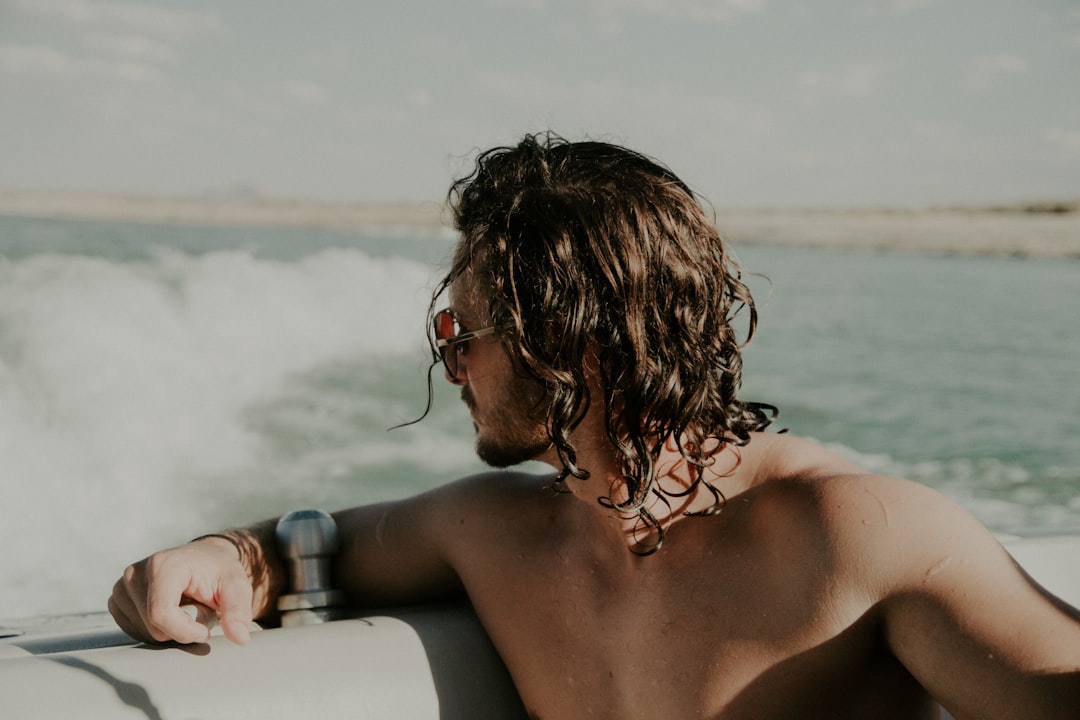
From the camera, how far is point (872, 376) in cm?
920

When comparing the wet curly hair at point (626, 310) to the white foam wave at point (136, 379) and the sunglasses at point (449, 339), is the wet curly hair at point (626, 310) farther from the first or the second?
the white foam wave at point (136, 379)

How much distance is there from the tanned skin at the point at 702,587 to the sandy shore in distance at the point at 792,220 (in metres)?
19.4

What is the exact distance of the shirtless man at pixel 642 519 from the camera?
1.25 metres

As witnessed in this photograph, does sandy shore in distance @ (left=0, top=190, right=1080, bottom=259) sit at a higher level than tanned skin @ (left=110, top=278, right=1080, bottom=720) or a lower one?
lower

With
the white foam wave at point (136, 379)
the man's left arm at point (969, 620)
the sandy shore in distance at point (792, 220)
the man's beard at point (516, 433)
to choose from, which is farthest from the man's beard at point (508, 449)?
the sandy shore in distance at point (792, 220)

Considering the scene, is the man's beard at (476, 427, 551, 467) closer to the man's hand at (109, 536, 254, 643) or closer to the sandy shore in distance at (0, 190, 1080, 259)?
the man's hand at (109, 536, 254, 643)

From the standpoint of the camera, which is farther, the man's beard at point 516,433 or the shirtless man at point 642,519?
the man's beard at point 516,433

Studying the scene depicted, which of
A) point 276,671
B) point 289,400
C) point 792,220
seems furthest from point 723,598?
point 792,220

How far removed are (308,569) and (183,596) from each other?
0.75ft

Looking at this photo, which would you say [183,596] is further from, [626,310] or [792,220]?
[792,220]

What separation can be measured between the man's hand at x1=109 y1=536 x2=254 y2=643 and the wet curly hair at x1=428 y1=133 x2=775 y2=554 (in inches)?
19.1

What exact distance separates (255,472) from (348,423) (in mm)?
1000

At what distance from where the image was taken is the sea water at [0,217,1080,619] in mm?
5543

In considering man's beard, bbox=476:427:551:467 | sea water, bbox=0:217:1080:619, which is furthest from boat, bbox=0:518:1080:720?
sea water, bbox=0:217:1080:619
